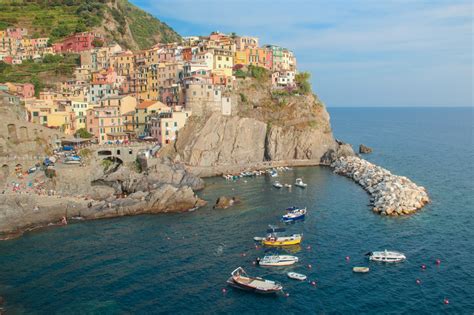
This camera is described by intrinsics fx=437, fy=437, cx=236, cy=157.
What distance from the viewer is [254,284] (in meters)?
36.3

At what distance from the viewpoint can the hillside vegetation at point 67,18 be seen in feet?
397

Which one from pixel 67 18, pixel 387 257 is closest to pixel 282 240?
pixel 387 257

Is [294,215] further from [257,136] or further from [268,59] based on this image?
[268,59]

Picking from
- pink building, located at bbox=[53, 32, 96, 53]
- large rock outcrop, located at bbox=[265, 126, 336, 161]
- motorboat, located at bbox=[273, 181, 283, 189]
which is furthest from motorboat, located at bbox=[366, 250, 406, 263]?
pink building, located at bbox=[53, 32, 96, 53]

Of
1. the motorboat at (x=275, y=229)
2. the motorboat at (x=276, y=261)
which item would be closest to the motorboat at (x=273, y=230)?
the motorboat at (x=275, y=229)

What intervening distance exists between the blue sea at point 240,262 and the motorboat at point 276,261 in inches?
35.6

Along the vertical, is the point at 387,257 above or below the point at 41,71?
below

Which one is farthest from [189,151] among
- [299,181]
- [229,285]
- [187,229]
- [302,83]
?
[229,285]

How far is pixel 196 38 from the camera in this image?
117312 mm

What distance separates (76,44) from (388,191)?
89698mm

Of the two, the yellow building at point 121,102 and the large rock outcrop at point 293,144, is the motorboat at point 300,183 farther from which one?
the yellow building at point 121,102

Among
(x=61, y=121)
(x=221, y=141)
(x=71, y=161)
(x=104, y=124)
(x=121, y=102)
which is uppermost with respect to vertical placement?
(x=121, y=102)

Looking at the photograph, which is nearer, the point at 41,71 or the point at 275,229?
the point at 275,229

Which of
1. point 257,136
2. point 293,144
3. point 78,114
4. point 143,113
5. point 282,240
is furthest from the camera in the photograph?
point 293,144
